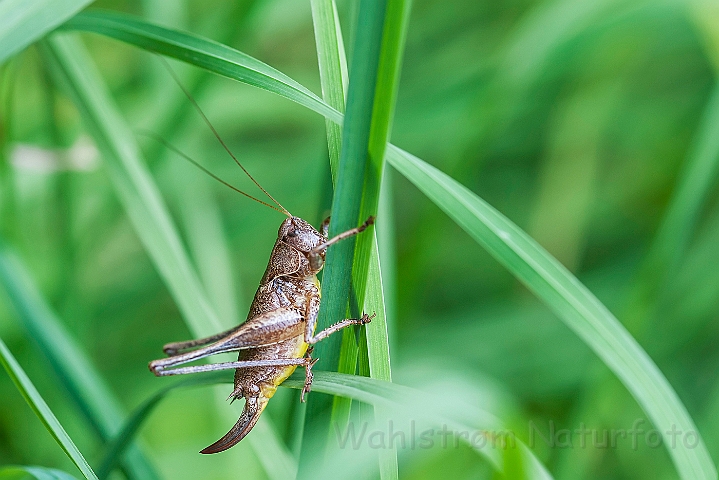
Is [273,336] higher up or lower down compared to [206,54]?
lower down

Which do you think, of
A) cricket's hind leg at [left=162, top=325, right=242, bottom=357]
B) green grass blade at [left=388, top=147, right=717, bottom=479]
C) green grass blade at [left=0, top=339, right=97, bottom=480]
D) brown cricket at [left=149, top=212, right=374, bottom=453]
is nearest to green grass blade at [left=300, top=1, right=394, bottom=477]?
brown cricket at [left=149, top=212, right=374, bottom=453]

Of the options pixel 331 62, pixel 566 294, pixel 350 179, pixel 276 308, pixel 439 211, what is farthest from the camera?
pixel 439 211

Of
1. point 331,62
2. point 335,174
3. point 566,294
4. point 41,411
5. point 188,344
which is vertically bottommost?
point 41,411

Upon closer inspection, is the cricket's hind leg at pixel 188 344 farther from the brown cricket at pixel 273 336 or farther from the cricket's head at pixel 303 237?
the cricket's head at pixel 303 237

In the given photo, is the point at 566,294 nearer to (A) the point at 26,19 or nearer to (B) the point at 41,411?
(B) the point at 41,411

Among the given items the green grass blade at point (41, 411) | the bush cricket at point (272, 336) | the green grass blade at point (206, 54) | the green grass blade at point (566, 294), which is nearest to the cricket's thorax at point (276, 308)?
the bush cricket at point (272, 336)

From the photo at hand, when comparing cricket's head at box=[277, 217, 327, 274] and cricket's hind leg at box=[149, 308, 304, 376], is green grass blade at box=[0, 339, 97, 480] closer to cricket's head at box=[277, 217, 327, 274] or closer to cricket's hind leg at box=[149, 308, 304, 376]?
cricket's hind leg at box=[149, 308, 304, 376]

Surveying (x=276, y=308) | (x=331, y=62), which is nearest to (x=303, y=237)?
(x=276, y=308)
